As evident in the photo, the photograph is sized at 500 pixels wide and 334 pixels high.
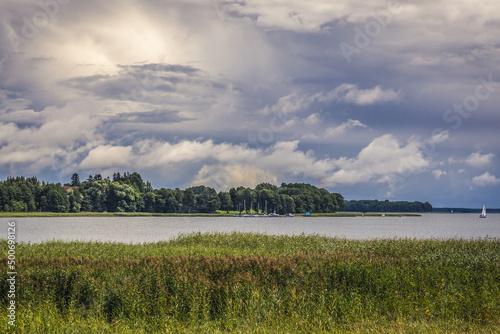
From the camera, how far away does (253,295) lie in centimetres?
1303

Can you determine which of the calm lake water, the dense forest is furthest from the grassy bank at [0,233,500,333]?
the dense forest

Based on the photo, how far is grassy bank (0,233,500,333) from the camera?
1148 centimetres

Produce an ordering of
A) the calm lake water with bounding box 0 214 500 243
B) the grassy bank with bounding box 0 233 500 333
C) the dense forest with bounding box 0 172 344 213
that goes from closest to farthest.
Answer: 1. the grassy bank with bounding box 0 233 500 333
2. the calm lake water with bounding box 0 214 500 243
3. the dense forest with bounding box 0 172 344 213

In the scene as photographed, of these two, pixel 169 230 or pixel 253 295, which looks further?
pixel 169 230

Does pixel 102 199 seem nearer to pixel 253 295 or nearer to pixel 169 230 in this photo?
pixel 169 230

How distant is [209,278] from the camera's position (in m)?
15.0

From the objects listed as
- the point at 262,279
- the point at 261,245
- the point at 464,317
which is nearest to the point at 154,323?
the point at 262,279

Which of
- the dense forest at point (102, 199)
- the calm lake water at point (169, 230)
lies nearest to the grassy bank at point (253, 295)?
the calm lake water at point (169, 230)

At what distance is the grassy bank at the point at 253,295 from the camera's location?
11.5m

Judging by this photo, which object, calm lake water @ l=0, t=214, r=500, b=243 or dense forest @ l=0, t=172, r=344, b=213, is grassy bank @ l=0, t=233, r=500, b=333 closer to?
calm lake water @ l=0, t=214, r=500, b=243

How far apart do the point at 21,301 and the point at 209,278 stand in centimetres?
564

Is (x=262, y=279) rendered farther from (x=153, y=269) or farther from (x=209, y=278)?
(x=153, y=269)

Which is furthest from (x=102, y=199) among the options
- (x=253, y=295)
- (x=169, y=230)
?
(x=253, y=295)

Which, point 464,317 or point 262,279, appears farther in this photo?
point 262,279
